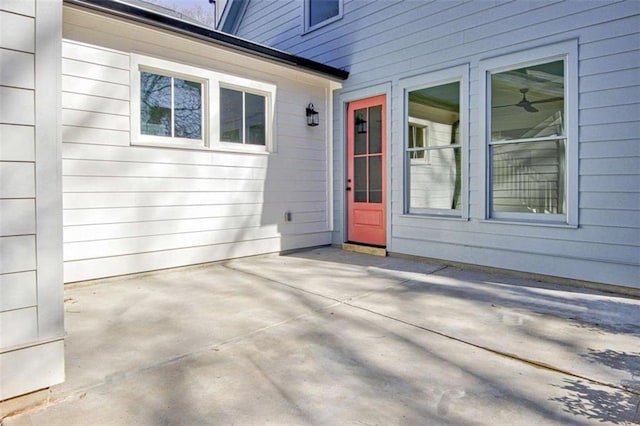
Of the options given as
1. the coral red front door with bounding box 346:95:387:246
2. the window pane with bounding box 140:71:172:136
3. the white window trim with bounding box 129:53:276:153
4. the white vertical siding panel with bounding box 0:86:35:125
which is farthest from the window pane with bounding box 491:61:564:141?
the white vertical siding panel with bounding box 0:86:35:125

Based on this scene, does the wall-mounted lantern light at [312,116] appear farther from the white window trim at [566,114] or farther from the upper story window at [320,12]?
the white window trim at [566,114]

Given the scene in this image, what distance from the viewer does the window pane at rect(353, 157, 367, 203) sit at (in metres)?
5.95

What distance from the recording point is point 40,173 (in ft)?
5.84

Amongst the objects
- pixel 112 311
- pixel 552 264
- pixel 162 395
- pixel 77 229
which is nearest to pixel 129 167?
pixel 77 229

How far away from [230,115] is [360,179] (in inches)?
85.3

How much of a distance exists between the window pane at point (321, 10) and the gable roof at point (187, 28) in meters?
1.32

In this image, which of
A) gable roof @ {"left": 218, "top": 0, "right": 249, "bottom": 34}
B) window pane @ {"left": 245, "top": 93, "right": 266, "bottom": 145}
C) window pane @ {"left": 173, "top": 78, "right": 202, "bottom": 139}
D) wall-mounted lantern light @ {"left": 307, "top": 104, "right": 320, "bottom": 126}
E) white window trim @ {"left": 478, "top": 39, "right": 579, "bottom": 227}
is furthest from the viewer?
gable roof @ {"left": 218, "top": 0, "right": 249, "bottom": 34}

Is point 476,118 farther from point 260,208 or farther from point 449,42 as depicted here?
point 260,208

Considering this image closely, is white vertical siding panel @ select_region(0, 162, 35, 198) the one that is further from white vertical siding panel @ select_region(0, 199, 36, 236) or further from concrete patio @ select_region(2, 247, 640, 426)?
concrete patio @ select_region(2, 247, 640, 426)

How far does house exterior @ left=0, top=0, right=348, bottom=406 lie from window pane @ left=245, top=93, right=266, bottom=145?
19 millimetres

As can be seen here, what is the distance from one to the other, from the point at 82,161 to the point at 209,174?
1370mm

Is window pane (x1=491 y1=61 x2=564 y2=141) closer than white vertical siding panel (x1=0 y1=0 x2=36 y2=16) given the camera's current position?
No

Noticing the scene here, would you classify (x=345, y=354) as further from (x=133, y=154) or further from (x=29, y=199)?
(x=133, y=154)

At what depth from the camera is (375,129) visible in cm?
579
